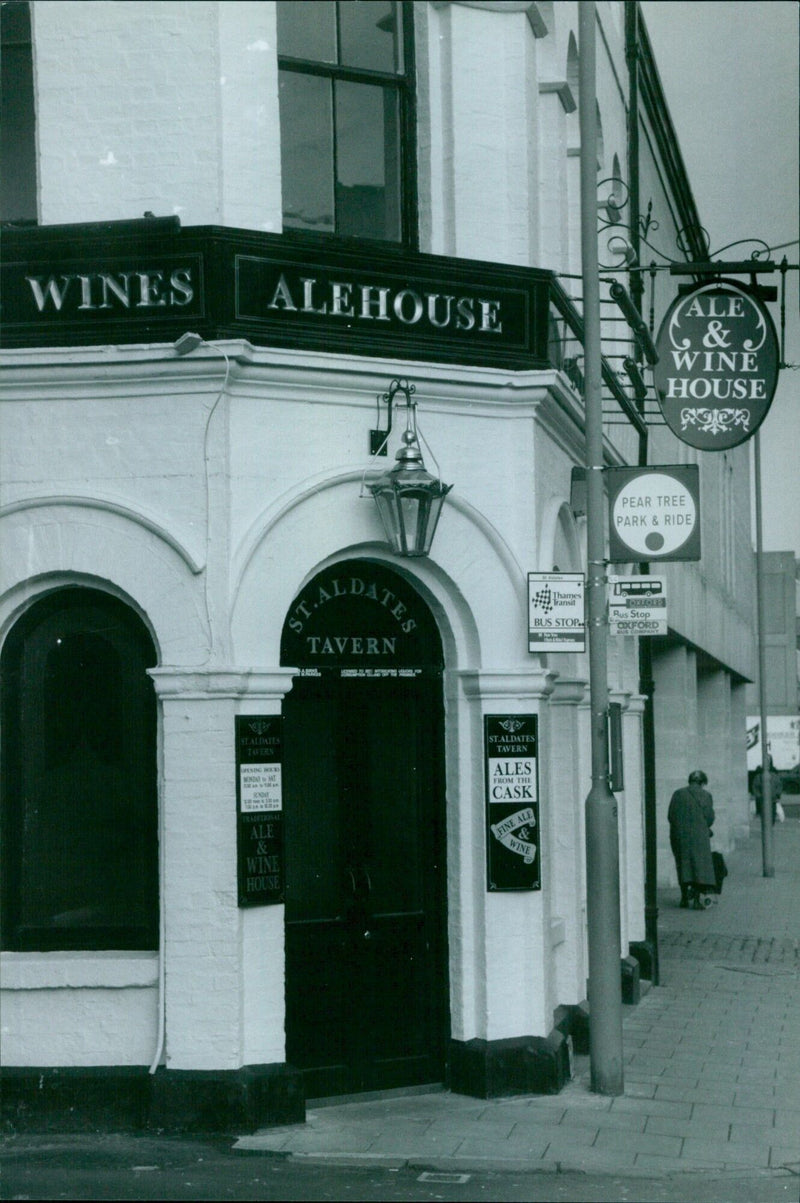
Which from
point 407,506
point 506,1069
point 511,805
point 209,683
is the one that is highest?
point 407,506

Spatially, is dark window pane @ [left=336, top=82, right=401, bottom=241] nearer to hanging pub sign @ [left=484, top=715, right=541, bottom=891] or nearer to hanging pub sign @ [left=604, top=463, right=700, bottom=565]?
hanging pub sign @ [left=604, top=463, right=700, bottom=565]

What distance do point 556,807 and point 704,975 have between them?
4583 mm

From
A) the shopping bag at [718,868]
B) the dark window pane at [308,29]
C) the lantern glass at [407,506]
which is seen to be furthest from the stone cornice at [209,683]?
the shopping bag at [718,868]

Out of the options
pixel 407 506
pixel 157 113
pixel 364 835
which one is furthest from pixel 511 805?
pixel 157 113

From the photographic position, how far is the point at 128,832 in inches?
369

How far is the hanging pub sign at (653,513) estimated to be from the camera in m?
10.5

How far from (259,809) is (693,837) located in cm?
1178

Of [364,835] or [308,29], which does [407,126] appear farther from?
[364,835]

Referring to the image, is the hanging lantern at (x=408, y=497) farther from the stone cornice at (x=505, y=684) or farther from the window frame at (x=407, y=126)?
the window frame at (x=407, y=126)

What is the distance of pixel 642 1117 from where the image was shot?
929 cm

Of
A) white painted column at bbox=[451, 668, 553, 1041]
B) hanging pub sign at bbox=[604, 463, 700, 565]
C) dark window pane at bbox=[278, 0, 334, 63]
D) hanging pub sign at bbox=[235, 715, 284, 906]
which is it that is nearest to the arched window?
hanging pub sign at bbox=[235, 715, 284, 906]

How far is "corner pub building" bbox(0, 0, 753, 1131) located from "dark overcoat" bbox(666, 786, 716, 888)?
10.2 meters

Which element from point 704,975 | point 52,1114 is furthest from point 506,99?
point 704,975

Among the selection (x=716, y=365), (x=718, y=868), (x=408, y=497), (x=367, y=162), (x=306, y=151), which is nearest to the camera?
(x=408, y=497)
